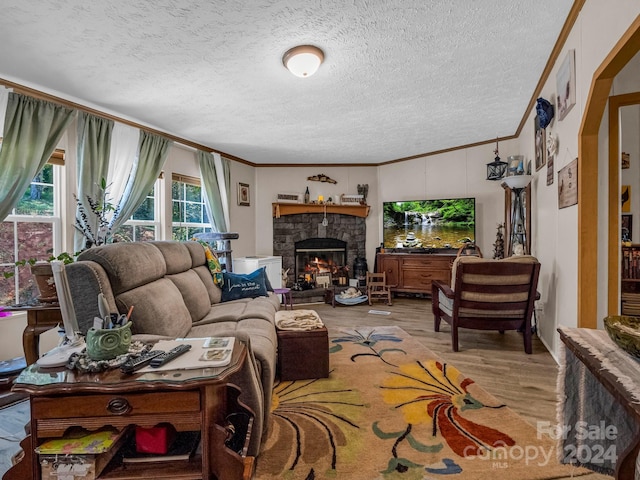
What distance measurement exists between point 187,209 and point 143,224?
0.74 meters

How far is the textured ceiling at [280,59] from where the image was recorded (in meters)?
1.93

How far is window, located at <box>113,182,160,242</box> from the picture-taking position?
12.4 ft

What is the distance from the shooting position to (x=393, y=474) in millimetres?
1476

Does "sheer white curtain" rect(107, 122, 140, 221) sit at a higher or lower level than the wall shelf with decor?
higher

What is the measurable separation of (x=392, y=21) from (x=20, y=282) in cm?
358

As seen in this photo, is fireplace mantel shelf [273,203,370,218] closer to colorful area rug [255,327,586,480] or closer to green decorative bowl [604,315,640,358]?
colorful area rug [255,327,586,480]

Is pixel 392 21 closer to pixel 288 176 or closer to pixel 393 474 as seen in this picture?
pixel 393 474

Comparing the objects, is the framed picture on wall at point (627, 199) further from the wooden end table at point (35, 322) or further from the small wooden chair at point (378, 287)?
the wooden end table at point (35, 322)

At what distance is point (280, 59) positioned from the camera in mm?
2443

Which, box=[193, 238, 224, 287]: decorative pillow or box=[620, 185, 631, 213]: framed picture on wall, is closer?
box=[620, 185, 631, 213]: framed picture on wall

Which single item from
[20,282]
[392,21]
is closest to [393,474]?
[392,21]

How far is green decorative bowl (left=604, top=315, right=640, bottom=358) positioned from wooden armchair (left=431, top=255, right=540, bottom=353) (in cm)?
181

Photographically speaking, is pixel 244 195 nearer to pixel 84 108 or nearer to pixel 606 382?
pixel 84 108

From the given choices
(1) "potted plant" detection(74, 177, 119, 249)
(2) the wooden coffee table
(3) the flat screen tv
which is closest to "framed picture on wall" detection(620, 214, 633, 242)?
(3) the flat screen tv
